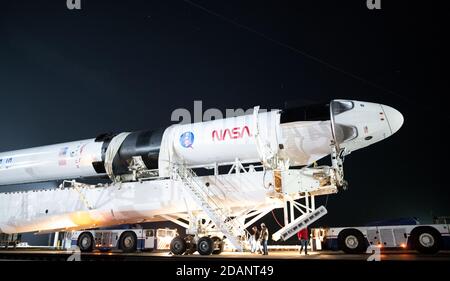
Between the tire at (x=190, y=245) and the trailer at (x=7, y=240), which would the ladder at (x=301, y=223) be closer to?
the tire at (x=190, y=245)

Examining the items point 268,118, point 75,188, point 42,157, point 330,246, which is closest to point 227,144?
point 268,118

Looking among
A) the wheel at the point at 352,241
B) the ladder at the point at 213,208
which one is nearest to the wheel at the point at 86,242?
the ladder at the point at 213,208

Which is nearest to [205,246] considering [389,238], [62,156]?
[389,238]

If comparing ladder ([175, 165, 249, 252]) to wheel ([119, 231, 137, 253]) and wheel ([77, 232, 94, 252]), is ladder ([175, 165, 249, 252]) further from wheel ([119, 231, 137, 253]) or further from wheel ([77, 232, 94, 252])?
wheel ([77, 232, 94, 252])

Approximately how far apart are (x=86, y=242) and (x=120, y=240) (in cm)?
169

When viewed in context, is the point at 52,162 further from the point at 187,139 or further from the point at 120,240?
the point at 187,139

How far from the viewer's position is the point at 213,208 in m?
13.3

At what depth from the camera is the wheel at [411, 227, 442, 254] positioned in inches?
510

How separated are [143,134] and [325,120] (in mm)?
7436

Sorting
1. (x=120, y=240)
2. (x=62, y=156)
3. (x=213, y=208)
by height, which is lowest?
(x=120, y=240)

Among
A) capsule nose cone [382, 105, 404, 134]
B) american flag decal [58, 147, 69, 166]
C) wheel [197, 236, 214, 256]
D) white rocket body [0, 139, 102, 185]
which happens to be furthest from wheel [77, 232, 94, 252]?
capsule nose cone [382, 105, 404, 134]
